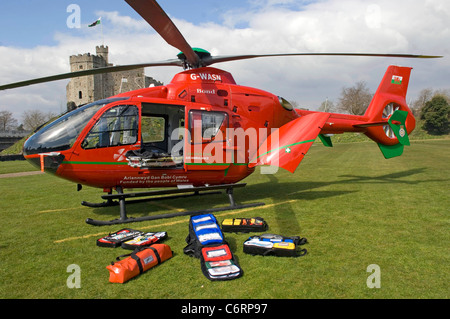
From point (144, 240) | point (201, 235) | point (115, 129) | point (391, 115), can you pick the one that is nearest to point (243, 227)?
point (201, 235)

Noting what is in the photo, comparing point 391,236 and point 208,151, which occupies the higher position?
point 208,151

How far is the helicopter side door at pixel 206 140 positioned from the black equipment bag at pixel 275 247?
289 centimetres

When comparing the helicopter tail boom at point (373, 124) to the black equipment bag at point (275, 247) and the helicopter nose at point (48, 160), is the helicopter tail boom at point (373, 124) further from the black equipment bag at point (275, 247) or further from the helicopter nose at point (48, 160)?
the helicopter nose at point (48, 160)

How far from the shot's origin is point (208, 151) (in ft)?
24.2

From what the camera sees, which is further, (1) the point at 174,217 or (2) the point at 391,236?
(1) the point at 174,217

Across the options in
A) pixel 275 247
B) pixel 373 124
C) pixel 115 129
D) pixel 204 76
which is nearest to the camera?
pixel 275 247

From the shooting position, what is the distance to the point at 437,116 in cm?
5559

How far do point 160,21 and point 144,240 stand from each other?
362 centimetres

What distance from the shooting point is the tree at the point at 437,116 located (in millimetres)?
55403

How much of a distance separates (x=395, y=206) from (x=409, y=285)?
4.31 metres

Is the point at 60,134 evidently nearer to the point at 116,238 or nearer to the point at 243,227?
the point at 116,238

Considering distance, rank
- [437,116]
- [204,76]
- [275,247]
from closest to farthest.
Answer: [275,247] → [204,76] → [437,116]
